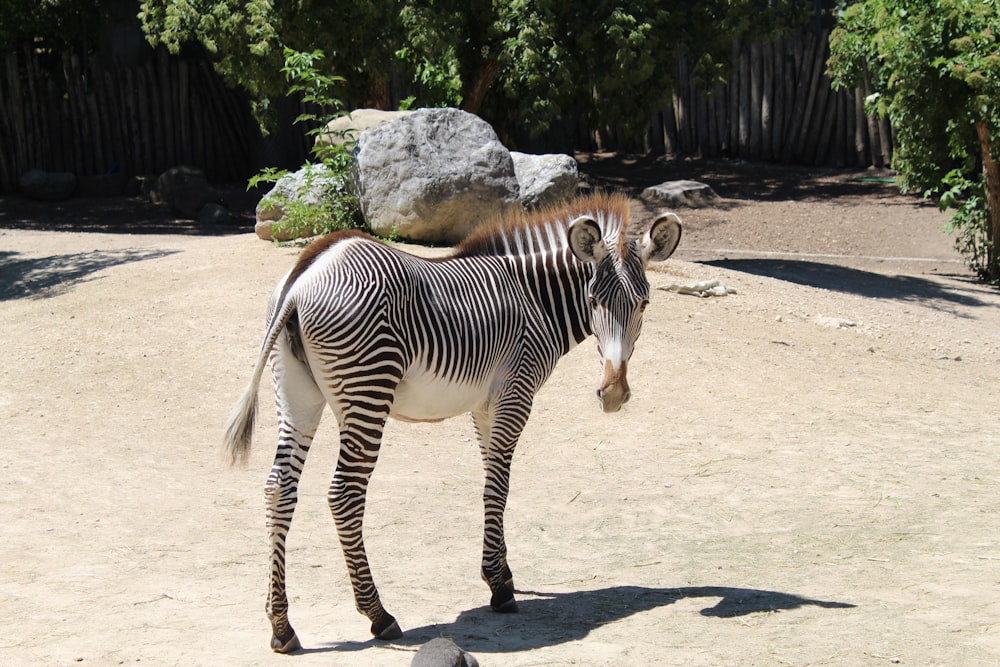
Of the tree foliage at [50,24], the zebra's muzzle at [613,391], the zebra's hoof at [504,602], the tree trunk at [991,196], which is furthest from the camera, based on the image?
the tree foliage at [50,24]

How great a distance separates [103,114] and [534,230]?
18631 mm

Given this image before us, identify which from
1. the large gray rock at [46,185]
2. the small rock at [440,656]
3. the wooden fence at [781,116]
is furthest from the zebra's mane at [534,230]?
the large gray rock at [46,185]

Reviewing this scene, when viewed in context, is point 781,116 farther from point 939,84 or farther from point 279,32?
point 279,32

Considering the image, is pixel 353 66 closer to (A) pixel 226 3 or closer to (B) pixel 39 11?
(A) pixel 226 3

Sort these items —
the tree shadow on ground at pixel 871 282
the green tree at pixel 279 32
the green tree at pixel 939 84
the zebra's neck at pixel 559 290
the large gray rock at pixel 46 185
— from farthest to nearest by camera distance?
1. the large gray rock at pixel 46 185
2. the green tree at pixel 279 32
3. the tree shadow on ground at pixel 871 282
4. the green tree at pixel 939 84
5. the zebra's neck at pixel 559 290

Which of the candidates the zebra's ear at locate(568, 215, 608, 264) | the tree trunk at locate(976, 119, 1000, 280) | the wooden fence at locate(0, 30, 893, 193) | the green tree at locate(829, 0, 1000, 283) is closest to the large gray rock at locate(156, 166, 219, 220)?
the wooden fence at locate(0, 30, 893, 193)

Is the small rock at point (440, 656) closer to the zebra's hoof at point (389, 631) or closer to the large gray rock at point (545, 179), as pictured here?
the zebra's hoof at point (389, 631)

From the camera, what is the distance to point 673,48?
15.6 meters

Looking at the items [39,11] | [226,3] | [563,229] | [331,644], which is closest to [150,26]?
[226,3]

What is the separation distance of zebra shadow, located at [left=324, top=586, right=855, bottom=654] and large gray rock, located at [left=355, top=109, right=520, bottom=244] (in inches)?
257

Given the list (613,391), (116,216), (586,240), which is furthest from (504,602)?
(116,216)

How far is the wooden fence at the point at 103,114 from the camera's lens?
20797 mm

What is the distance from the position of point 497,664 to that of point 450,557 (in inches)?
60.3

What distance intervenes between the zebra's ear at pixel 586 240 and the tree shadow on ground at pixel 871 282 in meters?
8.86
